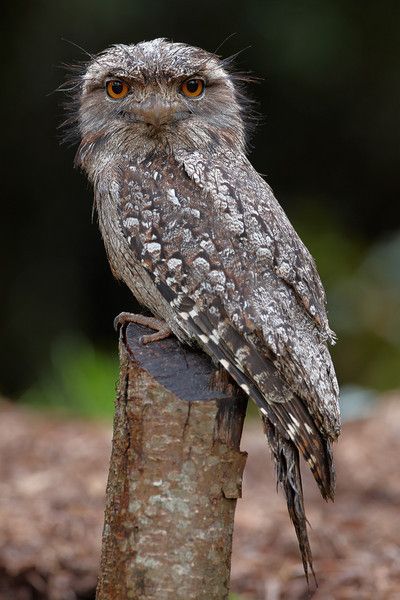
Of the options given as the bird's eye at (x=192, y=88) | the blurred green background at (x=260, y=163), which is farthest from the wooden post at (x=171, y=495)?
the blurred green background at (x=260, y=163)

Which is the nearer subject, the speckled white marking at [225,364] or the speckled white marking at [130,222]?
the speckled white marking at [225,364]

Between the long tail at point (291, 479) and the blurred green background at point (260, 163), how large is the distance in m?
4.03

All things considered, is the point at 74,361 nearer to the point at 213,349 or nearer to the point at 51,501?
the point at 51,501

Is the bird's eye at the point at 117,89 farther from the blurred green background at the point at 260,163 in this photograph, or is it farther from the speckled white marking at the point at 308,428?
the blurred green background at the point at 260,163

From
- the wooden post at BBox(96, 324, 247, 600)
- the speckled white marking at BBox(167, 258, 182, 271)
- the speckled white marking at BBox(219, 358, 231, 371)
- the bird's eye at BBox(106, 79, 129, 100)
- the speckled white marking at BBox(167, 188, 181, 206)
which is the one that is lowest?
the wooden post at BBox(96, 324, 247, 600)

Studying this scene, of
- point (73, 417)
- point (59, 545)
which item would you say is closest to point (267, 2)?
point (73, 417)

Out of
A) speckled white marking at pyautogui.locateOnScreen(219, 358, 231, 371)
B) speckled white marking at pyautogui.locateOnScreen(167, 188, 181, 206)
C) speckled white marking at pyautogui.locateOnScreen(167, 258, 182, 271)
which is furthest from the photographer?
speckled white marking at pyautogui.locateOnScreen(167, 188, 181, 206)

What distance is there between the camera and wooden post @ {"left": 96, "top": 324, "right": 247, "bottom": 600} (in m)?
2.92

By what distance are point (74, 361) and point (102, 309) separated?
5.92 feet

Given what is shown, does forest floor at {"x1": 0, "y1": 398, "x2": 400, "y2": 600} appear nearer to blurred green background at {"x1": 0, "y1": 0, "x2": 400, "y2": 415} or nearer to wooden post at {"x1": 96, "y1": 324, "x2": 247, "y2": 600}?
wooden post at {"x1": 96, "y1": 324, "x2": 247, "y2": 600}

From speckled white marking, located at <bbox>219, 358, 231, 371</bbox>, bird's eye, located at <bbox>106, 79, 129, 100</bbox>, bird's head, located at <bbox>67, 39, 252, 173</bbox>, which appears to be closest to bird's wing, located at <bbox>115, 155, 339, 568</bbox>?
speckled white marking, located at <bbox>219, 358, 231, 371</bbox>

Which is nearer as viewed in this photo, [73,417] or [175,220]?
[175,220]

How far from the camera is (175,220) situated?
132 inches

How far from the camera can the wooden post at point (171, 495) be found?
2920mm
